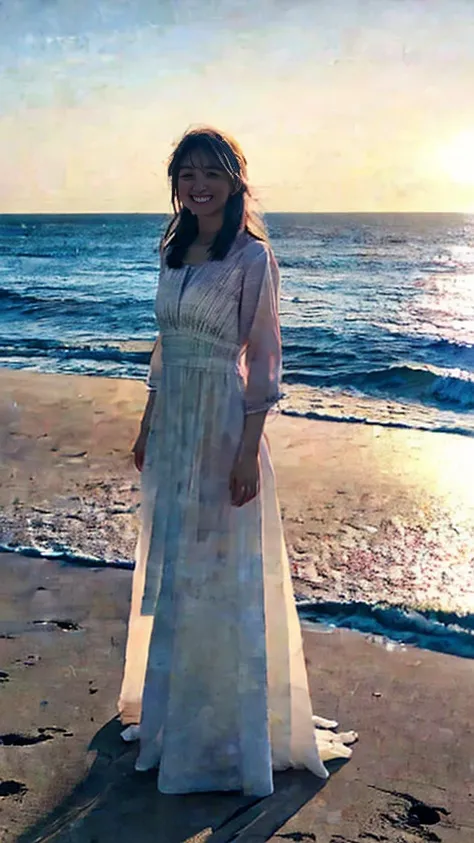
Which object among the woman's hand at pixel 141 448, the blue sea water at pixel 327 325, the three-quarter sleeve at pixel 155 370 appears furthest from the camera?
the blue sea water at pixel 327 325

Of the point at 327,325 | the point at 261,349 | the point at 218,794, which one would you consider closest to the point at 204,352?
the point at 261,349

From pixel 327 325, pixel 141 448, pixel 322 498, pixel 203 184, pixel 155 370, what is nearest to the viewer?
pixel 203 184

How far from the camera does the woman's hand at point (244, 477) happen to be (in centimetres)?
258

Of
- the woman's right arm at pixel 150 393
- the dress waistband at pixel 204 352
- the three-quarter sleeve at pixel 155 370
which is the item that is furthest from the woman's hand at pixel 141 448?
the dress waistband at pixel 204 352

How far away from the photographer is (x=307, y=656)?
3629 mm

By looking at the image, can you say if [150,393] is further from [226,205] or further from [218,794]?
[218,794]

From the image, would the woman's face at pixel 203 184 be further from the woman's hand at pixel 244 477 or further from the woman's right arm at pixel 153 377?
the woman's hand at pixel 244 477

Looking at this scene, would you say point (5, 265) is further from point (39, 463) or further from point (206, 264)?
point (206, 264)

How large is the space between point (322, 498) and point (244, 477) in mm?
3294

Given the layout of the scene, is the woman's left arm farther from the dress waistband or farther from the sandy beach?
the sandy beach

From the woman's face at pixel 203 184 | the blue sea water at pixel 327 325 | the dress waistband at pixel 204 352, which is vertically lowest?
the blue sea water at pixel 327 325

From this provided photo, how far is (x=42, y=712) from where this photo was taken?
313cm

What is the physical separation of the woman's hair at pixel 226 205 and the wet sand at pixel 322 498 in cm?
144

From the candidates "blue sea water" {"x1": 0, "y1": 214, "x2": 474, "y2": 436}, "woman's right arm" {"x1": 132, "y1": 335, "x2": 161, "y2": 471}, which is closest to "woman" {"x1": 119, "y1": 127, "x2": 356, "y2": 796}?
"woman's right arm" {"x1": 132, "y1": 335, "x2": 161, "y2": 471}
